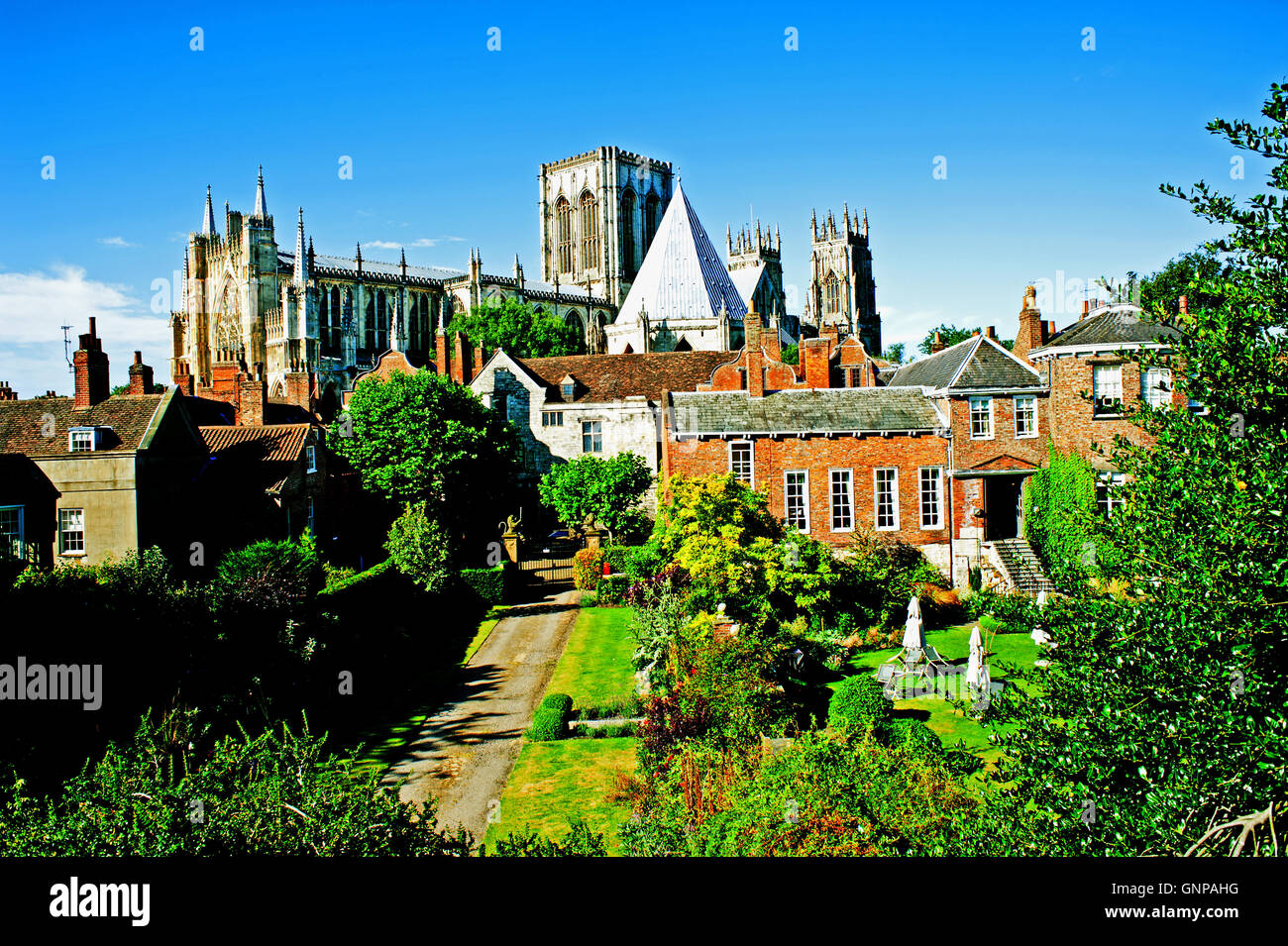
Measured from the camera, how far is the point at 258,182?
85750 mm

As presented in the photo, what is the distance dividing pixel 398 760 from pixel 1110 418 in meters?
25.2

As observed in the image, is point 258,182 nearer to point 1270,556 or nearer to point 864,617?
point 864,617

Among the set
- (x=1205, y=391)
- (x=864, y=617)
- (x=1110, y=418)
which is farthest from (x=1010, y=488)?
(x=1205, y=391)

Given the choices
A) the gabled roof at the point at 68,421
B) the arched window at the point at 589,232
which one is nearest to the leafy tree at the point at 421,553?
the gabled roof at the point at 68,421

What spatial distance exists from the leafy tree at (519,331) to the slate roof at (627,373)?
32.5 metres

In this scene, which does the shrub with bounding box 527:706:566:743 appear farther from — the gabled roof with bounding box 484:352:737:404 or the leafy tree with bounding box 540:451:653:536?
the gabled roof with bounding box 484:352:737:404

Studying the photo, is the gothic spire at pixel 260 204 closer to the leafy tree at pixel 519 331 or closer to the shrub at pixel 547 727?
the leafy tree at pixel 519 331

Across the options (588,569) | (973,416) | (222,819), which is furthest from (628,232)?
(222,819)

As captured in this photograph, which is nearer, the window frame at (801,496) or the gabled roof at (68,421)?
the gabled roof at (68,421)

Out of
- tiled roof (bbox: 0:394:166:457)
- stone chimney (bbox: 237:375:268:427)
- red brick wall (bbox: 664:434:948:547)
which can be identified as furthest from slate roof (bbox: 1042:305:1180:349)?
stone chimney (bbox: 237:375:268:427)

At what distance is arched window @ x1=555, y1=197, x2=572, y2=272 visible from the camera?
4665 inches

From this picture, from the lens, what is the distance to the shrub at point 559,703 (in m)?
20.8

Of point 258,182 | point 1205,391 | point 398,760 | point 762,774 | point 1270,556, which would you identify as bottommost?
point 398,760

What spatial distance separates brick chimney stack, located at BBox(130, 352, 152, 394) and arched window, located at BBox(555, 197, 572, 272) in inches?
3298
